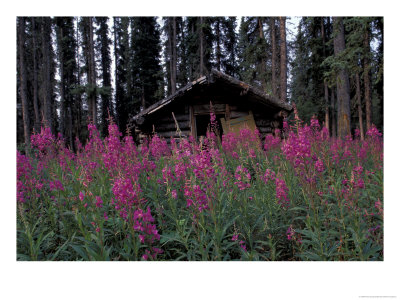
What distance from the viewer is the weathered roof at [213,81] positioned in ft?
25.4

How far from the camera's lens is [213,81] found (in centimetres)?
776

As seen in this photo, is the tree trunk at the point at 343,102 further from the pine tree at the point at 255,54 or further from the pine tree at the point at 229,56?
the pine tree at the point at 255,54

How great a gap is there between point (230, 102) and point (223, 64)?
2.59 m

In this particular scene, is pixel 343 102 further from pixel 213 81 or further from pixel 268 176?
pixel 268 176

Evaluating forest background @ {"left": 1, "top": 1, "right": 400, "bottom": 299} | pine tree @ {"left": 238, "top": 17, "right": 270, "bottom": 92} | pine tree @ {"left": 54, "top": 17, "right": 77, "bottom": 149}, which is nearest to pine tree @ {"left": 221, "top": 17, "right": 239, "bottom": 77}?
pine tree @ {"left": 238, "top": 17, "right": 270, "bottom": 92}

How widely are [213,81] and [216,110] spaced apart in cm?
133

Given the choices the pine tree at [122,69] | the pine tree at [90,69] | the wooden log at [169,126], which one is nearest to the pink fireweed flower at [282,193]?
the pine tree at [122,69]

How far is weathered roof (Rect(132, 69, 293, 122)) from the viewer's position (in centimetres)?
775

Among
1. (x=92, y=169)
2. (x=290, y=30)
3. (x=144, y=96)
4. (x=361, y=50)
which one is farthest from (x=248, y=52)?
(x=92, y=169)

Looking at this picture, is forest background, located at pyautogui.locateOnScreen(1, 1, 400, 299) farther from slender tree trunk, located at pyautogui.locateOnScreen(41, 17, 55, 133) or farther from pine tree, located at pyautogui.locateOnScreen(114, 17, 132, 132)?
slender tree trunk, located at pyautogui.locateOnScreen(41, 17, 55, 133)

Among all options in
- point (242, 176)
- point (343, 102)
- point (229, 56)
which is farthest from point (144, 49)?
point (242, 176)
